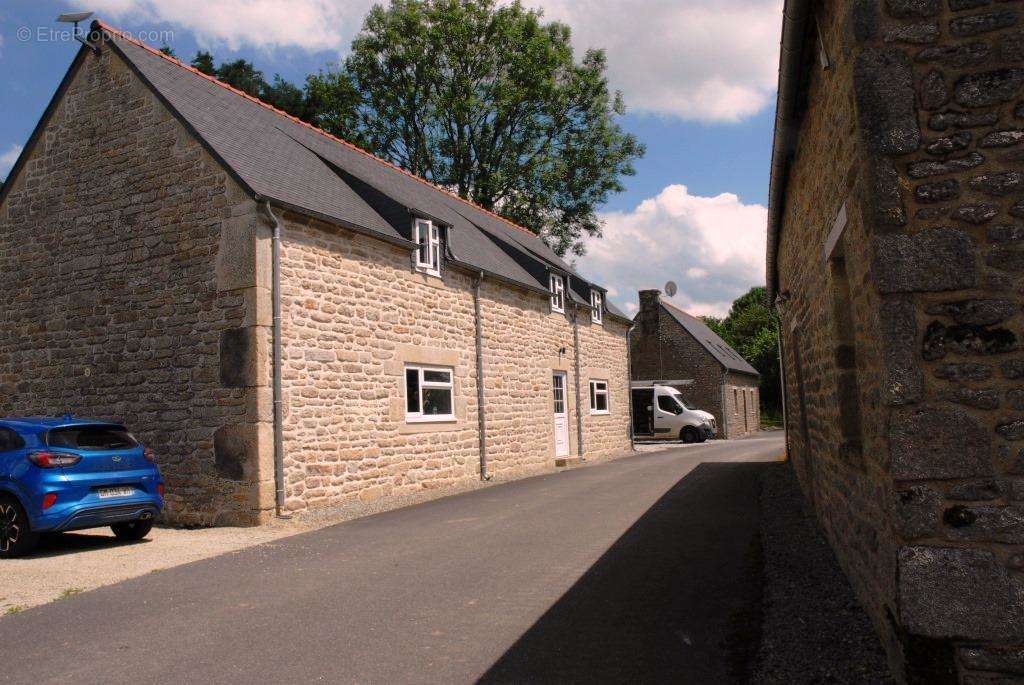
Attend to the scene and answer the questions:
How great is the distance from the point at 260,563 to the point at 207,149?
6379 millimetres

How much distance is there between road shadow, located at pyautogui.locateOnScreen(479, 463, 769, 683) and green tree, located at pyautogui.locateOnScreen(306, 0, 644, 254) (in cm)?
2420

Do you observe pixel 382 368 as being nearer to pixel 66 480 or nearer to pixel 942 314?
pixel 66 480

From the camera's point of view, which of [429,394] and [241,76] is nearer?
[429,394]

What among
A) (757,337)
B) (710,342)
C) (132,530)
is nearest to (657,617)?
(132,530)

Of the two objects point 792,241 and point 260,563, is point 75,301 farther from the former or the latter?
point 792,241

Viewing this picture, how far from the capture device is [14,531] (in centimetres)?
805

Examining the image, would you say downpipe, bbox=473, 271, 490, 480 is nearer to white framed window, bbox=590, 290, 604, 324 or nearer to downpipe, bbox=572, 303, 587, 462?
downpipe, bbox=572, 303, 587, 462

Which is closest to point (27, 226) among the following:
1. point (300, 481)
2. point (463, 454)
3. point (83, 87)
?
point (83, 87)

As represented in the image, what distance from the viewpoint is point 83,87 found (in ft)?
41.3

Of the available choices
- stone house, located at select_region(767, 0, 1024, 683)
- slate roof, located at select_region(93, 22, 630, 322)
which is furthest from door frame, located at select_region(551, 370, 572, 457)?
stone house, located at select_region(767, 0, 1024, 683)

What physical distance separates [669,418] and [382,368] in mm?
19429

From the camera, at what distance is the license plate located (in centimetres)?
830

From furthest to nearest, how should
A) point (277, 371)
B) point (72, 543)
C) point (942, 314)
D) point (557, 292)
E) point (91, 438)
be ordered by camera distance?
point (557, 292) < point (277, 371) < point (72, 543) < point (91, 438) < point (942, 314)

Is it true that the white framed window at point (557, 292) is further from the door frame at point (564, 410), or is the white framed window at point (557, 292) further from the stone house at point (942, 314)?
the stone house at point (942, 314)
